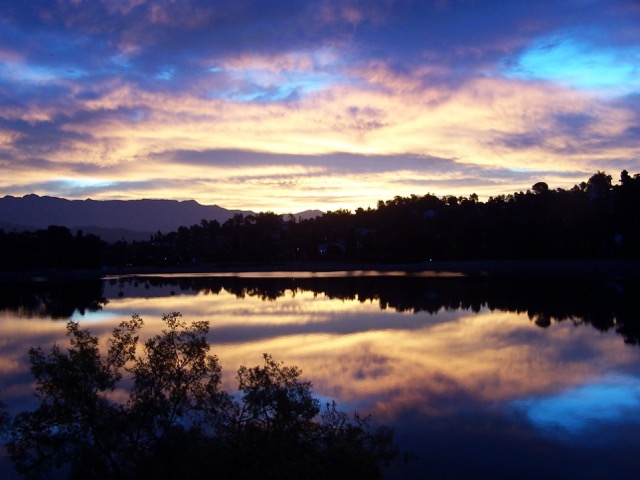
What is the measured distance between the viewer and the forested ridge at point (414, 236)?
95.4m

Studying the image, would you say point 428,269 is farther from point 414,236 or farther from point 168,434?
point 168,434

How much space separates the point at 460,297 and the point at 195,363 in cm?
4171

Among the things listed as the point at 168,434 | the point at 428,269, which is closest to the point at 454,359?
the point at 168,434

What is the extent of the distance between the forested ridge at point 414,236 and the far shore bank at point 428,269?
379cm

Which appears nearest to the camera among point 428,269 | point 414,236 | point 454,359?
point 454,359

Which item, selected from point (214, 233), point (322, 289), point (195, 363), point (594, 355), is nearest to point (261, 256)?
point (214, 233)

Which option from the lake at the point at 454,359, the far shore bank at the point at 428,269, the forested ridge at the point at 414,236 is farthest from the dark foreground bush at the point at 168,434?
the forested ridge at the point at 414,236

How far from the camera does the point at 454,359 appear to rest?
2541 cm

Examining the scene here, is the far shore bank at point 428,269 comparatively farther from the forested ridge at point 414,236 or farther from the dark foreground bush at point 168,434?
the dark foreground bush at point 168,434

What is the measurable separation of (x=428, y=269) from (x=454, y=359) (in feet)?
247

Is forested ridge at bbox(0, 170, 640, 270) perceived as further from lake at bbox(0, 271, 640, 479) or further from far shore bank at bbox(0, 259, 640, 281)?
lake at bbox(0, 271, 640, 479)

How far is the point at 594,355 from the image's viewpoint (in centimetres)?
2619

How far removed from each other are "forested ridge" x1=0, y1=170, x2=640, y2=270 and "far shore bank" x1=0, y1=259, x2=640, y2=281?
379 centimetres

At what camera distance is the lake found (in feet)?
48.4
